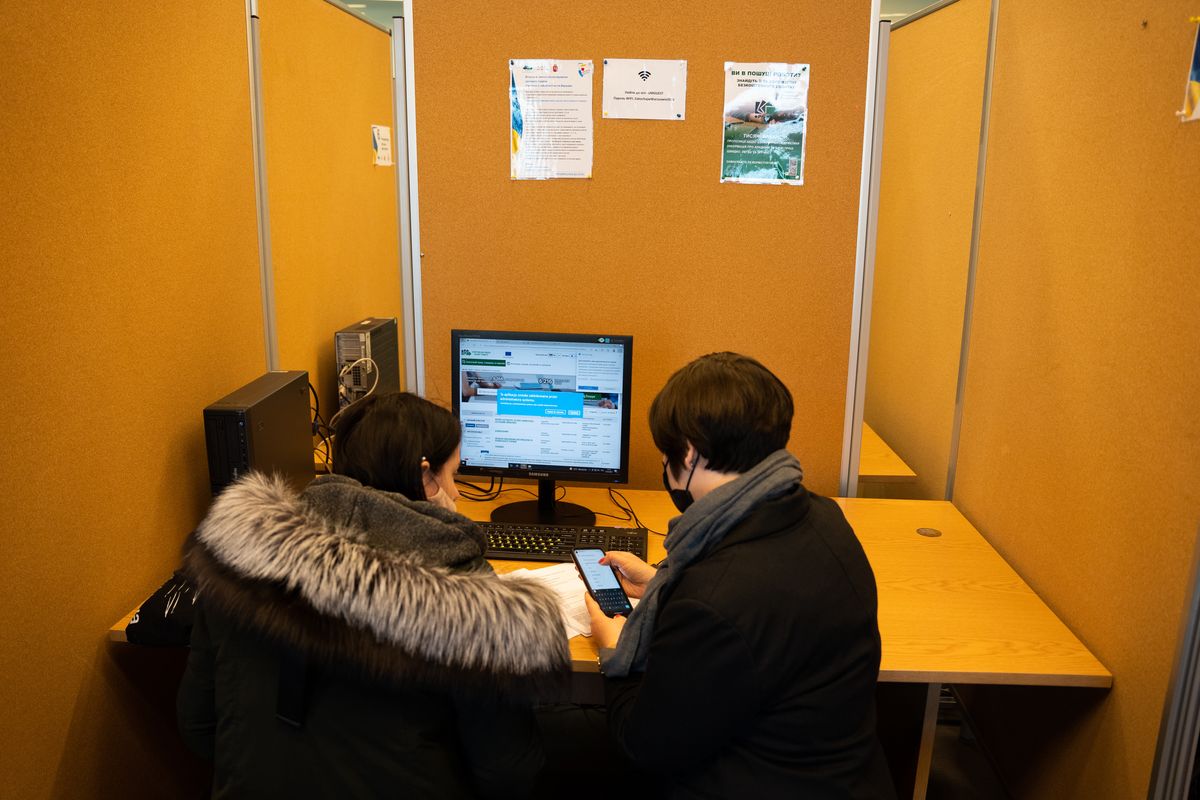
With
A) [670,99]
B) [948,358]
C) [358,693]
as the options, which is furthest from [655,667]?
[948,358]

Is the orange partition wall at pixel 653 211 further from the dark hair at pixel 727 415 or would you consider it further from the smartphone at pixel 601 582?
the dark hair at pixel 727 415

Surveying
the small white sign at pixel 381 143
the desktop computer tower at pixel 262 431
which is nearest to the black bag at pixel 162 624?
the desktop computer tower at pixel 262 431

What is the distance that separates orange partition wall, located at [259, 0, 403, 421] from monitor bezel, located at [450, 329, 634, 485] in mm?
597

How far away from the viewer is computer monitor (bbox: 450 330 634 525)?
197 cm

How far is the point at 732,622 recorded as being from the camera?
3.78 ft

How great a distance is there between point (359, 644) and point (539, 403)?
949 mm

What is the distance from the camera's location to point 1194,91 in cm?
130

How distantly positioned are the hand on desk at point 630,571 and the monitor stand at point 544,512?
29 cm

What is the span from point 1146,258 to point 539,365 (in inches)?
44.4

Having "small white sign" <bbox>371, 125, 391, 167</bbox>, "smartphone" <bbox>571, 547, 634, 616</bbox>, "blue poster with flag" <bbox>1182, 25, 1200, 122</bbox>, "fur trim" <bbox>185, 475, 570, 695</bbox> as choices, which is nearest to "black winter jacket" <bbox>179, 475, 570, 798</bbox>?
"fur trim" <bbox>185, 475, 570, 695</bbox>

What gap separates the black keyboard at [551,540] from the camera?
1846 mm

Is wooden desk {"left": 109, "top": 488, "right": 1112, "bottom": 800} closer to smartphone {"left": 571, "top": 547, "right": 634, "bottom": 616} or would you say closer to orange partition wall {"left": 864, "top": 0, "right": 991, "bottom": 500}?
smartphone {"left": 571, "top": 547, "right": 634, "bottom": 616}

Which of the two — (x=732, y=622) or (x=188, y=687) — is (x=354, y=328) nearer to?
(x=188, y=687)

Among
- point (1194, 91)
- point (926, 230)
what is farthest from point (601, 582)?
point (926, 230)
